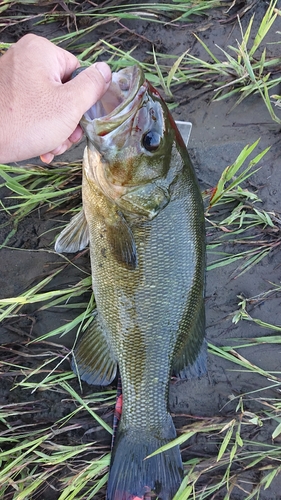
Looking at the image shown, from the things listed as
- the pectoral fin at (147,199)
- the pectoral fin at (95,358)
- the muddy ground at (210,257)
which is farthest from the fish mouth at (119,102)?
the pectoral fin at (95,358)

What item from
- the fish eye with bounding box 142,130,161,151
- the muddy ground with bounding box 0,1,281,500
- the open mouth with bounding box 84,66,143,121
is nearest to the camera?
the open mouth with bounding box 84,66,143,121

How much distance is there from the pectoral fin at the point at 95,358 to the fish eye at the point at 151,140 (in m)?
1.04

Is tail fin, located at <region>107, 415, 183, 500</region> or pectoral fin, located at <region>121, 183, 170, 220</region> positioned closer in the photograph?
pectoral fin, located at <region>121, 183, 170, 220</region>

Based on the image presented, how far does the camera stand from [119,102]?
191cm

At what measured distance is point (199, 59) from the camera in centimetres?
259

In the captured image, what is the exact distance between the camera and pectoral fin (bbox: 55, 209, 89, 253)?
90.9 inches

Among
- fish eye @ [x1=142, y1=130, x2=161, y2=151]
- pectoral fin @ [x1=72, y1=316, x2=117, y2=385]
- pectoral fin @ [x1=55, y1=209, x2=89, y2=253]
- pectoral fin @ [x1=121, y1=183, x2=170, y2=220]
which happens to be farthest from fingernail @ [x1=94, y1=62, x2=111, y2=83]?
pectoral fin @ [x1=72, y1=316, x2=117, y2=385]

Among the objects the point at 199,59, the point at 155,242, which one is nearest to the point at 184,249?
the point at 155,242

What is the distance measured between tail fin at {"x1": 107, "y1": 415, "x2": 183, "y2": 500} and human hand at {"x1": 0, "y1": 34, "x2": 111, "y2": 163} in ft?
5.42

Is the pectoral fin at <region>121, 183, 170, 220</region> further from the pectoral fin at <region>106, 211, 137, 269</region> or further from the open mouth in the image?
the open mouth

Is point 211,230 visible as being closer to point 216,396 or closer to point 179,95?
point 179,95

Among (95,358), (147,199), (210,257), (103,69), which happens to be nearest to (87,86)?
(103,69)

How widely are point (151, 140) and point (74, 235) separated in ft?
2.53

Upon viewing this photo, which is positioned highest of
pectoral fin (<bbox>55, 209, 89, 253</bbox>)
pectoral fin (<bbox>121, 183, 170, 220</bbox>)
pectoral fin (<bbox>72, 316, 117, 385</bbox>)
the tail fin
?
pectoral fin (<bbox>121, 183, 170, 220</bbox>)
